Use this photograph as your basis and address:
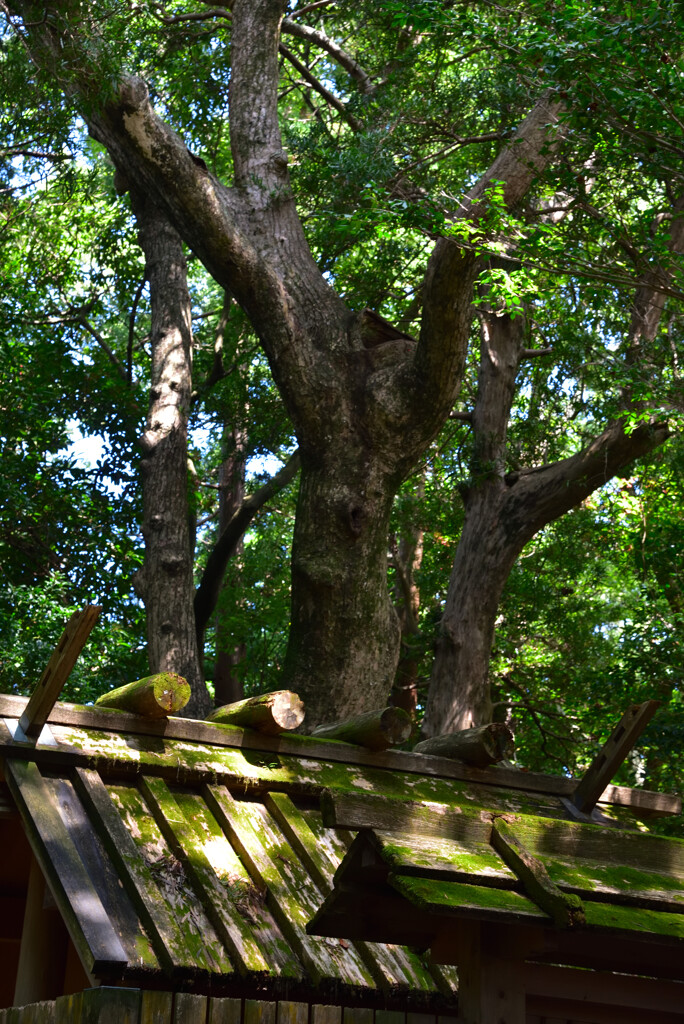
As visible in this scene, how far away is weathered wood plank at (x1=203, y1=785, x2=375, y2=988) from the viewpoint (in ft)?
13.9

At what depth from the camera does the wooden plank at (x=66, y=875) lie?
11.9 ft

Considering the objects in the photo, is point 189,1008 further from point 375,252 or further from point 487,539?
point 375,252

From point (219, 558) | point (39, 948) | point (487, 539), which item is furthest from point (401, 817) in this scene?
point (219, 558)

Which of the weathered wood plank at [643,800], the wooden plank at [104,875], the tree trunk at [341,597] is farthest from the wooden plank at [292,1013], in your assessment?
the tree trunk at [341,597]

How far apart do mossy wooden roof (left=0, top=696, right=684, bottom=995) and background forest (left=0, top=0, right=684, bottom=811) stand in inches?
187

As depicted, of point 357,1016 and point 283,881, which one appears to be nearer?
point 357,1016

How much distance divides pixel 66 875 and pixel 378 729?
189 cm

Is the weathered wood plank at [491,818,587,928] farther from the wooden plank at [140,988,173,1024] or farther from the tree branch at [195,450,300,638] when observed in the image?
the tree branch at [195,450,300,638]

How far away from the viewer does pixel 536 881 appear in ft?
10.6

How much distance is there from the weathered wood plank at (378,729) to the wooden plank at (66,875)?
1726 mm

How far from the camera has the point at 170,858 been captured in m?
4.33

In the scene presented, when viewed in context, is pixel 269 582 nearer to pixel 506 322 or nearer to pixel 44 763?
pixel 506 322

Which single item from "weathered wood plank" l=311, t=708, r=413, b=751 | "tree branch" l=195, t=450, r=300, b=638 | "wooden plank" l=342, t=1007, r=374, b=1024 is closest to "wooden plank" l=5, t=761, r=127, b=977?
"wooden plank" l=342, t=1007, r=374, b=1024

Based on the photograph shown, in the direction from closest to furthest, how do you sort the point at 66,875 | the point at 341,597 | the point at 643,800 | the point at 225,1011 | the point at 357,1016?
the point at 225,1011 < the point at 66,875 < the point at 357,1016 < the point at 643,800 < the point at 341,597
